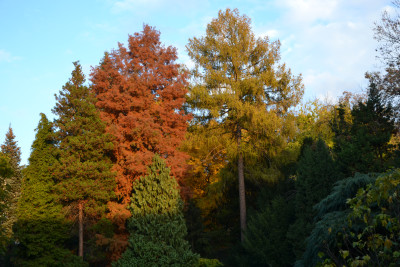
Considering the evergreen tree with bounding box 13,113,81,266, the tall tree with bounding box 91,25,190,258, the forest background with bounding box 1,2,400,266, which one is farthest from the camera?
the tall tree with bounding box 91,25,190,258

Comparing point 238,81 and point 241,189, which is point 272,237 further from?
point 238,81

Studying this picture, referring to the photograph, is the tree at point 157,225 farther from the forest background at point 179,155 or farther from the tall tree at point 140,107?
the tall tree at point 140,107

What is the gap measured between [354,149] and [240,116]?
25.5ft

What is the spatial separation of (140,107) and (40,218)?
23.9 ft

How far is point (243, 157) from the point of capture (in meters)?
21.4

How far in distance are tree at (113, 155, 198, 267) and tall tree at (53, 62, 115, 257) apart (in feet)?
6.41

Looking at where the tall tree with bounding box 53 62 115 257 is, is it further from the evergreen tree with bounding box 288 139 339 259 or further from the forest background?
the evergreen tree with bounding box 288 139 339 259

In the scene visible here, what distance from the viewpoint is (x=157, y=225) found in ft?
52.5

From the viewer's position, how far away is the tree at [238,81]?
1981 centimetres

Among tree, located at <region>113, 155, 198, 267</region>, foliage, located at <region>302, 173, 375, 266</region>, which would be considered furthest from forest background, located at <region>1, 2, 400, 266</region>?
foliage, located at <region>302, 173, 375, 266</region>

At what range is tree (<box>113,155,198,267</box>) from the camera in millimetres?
15539

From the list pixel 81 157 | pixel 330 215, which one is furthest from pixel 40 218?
pixel 330 215

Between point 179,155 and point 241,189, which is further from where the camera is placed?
point 241,189

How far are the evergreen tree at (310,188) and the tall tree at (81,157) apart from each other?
29.7 feet
